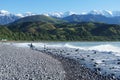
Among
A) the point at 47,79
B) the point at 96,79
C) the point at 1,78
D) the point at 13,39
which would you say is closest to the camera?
the point at 1,78

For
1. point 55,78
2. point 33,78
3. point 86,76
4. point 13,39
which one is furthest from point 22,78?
point 13,39

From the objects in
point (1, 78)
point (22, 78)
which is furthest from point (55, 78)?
point (1, 78)

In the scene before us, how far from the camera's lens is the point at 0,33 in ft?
624

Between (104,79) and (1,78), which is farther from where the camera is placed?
(104,79)

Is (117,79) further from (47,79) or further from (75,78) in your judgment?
(47,79)

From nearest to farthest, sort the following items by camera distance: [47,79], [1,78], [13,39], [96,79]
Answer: [1,78] → [47,79] → [96,79] → [13,39]

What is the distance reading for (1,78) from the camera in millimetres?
26531

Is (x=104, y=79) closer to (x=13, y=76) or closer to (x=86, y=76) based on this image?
(x=86, y=76)

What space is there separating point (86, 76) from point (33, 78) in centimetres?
727

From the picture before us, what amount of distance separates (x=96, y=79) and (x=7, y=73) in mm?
9033

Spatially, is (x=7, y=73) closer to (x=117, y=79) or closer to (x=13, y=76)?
(x=13, y=76)

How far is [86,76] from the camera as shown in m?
32.9

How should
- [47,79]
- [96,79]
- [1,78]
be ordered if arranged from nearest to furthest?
[1,78] < [47,79] < [96,79]

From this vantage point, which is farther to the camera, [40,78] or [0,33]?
[0,33]
